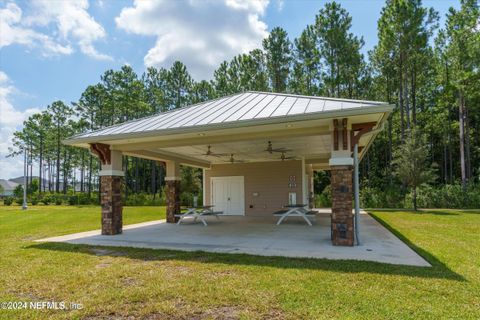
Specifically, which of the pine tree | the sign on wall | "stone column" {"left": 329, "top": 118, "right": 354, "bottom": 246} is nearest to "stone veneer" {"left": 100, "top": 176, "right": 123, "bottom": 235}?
"stone column" {"left": 329, "top": 118, "right": 354, "bottom": 246}

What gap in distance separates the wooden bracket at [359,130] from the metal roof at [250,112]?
0.58m

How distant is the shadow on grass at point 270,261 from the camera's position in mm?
4711

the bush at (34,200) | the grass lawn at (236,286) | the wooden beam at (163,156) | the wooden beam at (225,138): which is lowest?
the bush at (34,200)

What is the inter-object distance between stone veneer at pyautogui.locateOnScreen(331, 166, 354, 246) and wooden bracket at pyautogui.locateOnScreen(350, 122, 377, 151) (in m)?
0.69

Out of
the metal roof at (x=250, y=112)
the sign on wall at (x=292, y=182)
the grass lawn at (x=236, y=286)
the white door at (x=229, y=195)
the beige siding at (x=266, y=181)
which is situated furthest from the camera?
the white door at (x=229, y=195)

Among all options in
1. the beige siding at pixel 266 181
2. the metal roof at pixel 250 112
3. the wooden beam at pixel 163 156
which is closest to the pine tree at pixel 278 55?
the beige siding at pixel 266 181

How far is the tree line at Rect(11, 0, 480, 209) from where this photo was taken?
19516mm

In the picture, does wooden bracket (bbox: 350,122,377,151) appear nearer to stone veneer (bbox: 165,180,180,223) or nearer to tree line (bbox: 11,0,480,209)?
stone veneer (bbox: 165,180,180,223)

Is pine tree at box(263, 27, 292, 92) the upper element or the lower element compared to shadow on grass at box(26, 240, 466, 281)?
upper

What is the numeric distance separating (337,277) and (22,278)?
4.70m

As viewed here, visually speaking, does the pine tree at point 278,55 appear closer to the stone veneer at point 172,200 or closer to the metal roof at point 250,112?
the stone veneer at point 172,200

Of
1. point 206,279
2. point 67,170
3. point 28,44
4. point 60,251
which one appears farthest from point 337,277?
point 67,170

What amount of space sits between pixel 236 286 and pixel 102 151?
20.8 feet

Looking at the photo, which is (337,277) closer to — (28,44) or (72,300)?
(72,300)
